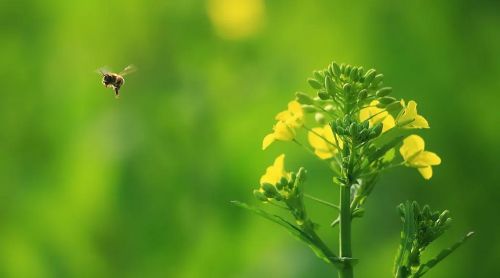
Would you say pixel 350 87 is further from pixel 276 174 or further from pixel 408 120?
pixel 276 174

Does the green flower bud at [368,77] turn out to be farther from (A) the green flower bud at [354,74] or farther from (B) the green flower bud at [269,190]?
(B) the green flower bud at [269,190]

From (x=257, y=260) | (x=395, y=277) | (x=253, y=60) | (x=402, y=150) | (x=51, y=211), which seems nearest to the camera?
(x=395, y=277)

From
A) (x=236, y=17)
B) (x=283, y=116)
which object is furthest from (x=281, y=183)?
(x=236, y=17)

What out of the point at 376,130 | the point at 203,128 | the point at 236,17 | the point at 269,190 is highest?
the point at 376,130

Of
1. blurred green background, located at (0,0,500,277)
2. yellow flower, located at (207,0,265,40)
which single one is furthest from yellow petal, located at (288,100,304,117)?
yellow flower, located at (207,0,265,40)

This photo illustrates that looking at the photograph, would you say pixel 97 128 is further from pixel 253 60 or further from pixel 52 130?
pixel 253 60

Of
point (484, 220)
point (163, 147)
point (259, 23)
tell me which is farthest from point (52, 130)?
point (484, 220)

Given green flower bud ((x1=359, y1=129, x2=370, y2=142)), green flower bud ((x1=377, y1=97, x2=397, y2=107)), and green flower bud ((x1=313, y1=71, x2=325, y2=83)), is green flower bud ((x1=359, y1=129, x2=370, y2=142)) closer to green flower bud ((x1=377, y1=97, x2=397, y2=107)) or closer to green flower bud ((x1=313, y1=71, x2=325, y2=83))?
green flower bud ((x1=377, y1=97, x2=397, y2=107))
